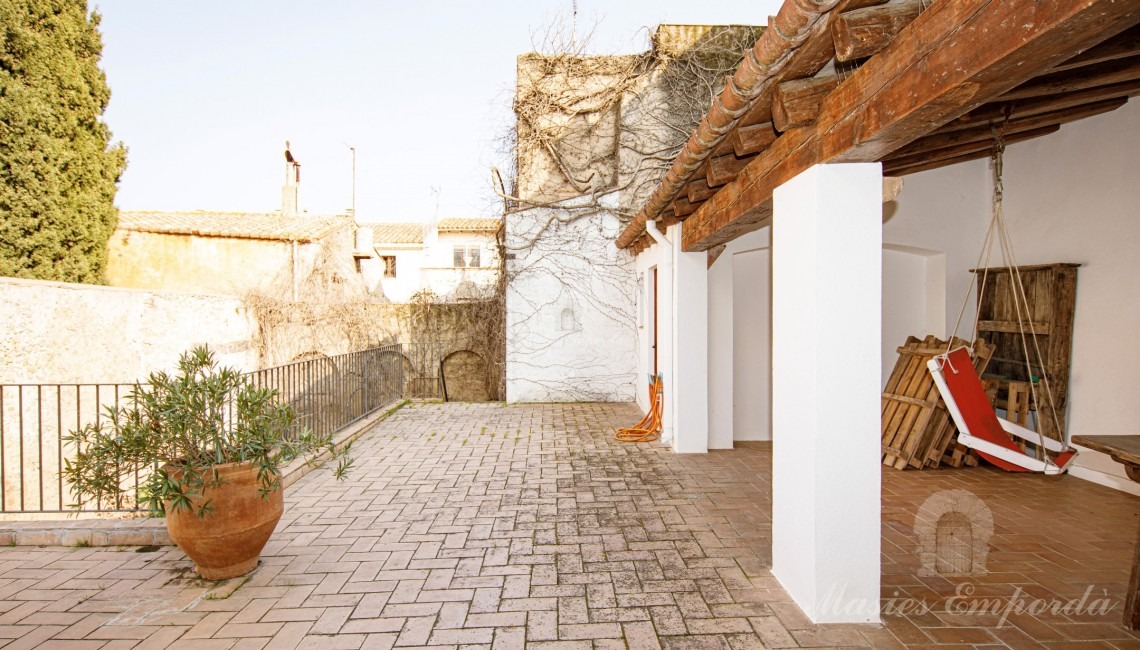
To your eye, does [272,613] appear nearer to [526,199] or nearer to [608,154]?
[526,199]

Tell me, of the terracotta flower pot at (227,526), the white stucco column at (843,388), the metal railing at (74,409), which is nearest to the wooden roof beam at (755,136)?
the white stucco column at (843,388)

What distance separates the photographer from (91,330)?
7012mm

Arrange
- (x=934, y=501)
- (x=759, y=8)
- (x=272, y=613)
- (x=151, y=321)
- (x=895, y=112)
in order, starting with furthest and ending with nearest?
(x=759, y=8) < (x=151, y=321) < (x=934, y=501) < (x=272, y=613) < (x=895, y=112)

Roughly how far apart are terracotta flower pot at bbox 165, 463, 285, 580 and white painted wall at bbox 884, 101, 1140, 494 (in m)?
6.62

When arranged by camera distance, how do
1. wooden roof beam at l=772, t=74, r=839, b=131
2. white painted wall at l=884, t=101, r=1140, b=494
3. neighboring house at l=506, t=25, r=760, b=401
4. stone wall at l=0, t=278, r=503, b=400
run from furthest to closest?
neighboring house at l=506, t=25, r=760, b=401
stone wall at l=0, t=278, r=503, b=400
white painted wall at l=884, t=101, r=1140, b=494
wooden roof beam at l=772, t=74, r=839, b=131

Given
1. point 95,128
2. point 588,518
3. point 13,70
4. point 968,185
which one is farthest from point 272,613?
point 95,128

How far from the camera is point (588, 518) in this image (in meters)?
4.30

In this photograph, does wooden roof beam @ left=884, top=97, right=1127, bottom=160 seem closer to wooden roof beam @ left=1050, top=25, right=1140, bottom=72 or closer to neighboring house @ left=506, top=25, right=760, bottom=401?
wooden roof beam @ left=1050, top=25, right=1140, bottom=72

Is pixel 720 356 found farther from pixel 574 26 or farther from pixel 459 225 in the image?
pixel 459 225

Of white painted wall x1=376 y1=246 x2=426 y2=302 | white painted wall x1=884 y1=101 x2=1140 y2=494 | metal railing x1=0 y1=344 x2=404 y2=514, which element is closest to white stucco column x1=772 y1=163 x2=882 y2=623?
white painted wall x1=884 y1=101 x2=1140 y2=494

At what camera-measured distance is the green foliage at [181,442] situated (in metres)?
3.12

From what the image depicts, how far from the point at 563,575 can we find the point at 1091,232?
5788mm

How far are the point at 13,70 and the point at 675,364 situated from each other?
11.5 meters

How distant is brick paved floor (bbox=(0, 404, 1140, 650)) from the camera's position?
8.93 ft
